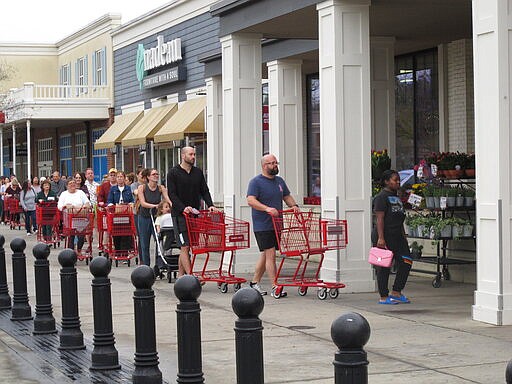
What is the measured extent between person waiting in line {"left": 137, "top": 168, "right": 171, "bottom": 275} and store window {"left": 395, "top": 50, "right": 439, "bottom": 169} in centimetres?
604

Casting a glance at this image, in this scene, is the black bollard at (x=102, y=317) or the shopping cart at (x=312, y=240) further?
the shopping cart at (x=312, y=240)

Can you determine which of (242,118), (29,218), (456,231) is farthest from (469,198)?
(29,218)

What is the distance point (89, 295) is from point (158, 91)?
2325 centimetres

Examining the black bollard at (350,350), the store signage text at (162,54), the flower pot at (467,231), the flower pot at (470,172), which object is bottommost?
the flower pot at (467,231)

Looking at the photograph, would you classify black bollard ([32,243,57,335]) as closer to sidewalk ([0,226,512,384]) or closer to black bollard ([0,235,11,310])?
sidewalk ([0,226,512,384])

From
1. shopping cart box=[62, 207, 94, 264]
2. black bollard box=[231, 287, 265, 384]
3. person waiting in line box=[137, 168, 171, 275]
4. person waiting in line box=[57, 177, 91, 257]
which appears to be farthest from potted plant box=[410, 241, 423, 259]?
black bollard box=[231, 287, 265, 384]

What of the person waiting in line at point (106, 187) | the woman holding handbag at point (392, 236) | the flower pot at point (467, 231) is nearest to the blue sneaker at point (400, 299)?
the woman holding handbag at point (392, 236)

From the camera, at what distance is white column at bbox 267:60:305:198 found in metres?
24.9

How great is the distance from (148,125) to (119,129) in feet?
12.8

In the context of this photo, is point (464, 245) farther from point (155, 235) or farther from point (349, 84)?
point (155, 235)

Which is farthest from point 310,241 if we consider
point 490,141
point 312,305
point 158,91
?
point 158,91

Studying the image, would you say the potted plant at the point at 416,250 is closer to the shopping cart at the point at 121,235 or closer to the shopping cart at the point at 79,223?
the shopping cart at the point at 121,235

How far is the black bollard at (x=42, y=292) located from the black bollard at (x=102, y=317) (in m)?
2.01

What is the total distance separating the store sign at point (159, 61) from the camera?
117ft
